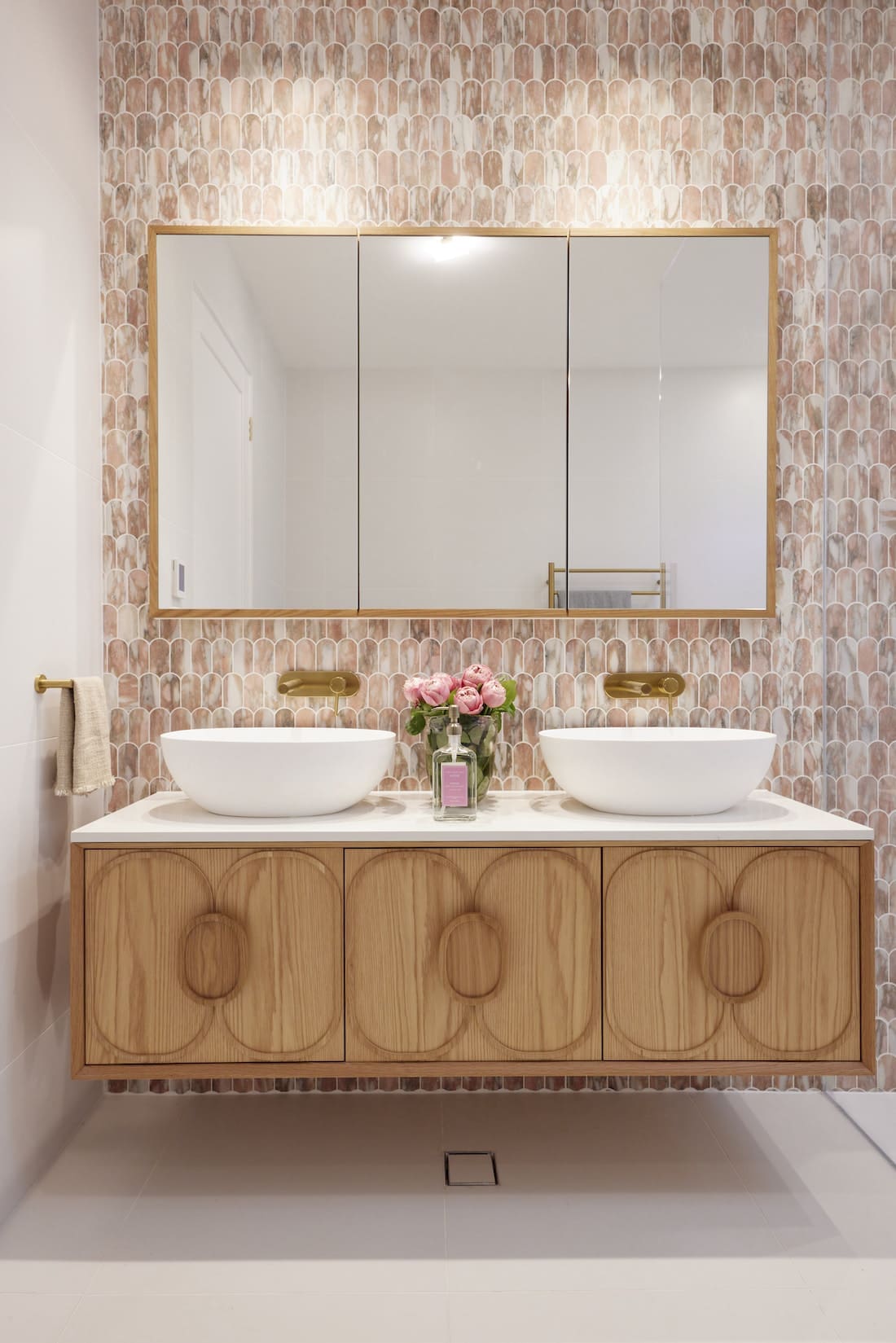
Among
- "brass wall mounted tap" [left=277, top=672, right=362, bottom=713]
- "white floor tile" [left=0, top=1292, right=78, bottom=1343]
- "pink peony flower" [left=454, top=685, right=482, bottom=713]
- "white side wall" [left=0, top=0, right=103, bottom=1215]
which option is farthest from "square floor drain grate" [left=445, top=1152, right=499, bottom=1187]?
"brass wall mounted tap" [left=277, top=672, right=362, bottom=713]

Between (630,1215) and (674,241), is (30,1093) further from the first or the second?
(674,241)

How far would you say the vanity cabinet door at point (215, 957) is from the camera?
5.50 ft

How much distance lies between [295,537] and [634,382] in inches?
37.2

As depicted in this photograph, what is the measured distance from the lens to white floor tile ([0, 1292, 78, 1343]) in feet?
4.69

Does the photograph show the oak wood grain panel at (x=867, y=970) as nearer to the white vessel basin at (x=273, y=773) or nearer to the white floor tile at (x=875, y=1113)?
the white floor tile at (x=875, y=1113)

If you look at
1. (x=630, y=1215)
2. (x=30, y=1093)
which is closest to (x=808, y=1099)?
(x=630, y=1215)

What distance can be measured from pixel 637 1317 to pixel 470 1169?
0.50m

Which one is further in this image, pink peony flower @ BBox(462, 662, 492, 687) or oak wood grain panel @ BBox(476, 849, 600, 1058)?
pink peony flower @ BBox(462, 662, 492, 687)

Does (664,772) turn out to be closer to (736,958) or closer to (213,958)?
(736,958)

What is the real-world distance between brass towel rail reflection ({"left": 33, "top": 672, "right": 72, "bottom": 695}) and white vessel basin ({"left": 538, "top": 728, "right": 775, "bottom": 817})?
1064 mm

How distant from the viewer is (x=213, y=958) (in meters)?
1.67

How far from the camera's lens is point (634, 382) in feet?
7.29

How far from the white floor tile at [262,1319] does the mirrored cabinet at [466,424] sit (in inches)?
56.0

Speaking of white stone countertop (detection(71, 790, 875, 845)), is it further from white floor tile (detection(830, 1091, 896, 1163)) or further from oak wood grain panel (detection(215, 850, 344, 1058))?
white floor tile (detection(830, 1091, 896, 1163))
